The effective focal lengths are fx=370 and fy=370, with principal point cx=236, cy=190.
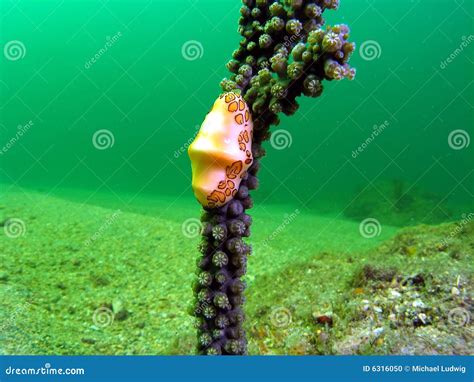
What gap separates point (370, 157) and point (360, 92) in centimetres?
2728

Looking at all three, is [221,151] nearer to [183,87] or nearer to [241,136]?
[241,136]

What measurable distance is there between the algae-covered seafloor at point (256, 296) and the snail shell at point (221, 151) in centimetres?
194

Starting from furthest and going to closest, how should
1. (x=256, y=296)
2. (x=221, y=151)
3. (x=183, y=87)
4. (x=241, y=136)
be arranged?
(x=183, y=87), (x=256, y=296), (x=241, y=136), (x=221, y=151)

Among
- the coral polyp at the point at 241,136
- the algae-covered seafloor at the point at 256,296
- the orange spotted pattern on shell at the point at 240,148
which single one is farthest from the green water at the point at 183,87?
the orange spotted pattern on shell at the point at 240,148

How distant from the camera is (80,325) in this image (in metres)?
4.59

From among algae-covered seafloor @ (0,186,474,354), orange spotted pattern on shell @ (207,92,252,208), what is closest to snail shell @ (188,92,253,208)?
orange spotted pattern on shell @ (207,92,252,208)

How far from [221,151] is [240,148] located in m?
0.17

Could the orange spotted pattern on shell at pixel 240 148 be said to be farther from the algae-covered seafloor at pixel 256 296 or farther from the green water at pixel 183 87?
the green water at pixel 183 87

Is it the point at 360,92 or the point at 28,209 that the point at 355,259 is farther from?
the point at 360,92

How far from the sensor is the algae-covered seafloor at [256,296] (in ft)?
12.0

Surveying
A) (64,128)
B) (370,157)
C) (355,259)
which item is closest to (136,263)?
(355,259)

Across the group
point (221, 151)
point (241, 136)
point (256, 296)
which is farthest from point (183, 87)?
point (221, 151)

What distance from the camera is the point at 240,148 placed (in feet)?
9.26

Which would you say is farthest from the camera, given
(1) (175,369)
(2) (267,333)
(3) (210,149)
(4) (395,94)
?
(4) (395,94)
